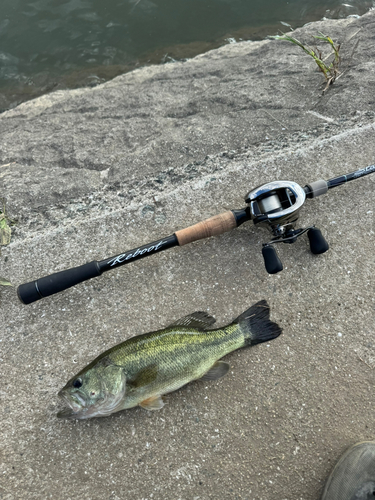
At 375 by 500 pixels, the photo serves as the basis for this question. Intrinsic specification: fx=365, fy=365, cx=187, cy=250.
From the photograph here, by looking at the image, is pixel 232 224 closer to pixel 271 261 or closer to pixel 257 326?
pixel 271 261

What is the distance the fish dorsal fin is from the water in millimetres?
4255

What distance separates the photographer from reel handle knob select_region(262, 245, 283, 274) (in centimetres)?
264

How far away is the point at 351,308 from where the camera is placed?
→ 2.90 metres

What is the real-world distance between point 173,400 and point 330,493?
1193 mm

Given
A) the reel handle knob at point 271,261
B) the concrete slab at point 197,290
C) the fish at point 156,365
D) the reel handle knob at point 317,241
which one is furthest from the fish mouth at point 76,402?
the reel handle knob at point 317,241

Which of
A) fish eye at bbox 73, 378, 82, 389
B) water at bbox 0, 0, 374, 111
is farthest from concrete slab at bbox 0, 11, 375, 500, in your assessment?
water at bbox 0, 0, 374, 111

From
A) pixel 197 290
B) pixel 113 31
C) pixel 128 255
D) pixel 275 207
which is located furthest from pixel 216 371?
pixel 113 31

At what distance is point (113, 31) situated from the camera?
19.0 ft

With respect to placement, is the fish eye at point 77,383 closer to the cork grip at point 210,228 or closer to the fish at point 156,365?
the fish at point 156,365

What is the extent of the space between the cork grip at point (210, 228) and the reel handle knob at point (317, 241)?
610mm

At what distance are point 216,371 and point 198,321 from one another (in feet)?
1.21

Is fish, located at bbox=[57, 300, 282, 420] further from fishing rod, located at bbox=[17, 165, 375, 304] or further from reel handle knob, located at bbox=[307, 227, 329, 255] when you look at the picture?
reel handle knob, located at bbox=[307, 227, 329, 255]

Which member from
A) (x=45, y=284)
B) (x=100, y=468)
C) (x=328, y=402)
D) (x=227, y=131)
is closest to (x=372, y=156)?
(x=227, y=131)

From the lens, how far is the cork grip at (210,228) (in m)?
2.79
